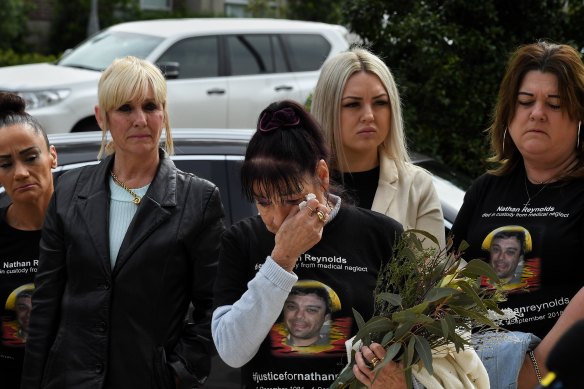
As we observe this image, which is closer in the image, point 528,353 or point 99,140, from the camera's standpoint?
point 528,353

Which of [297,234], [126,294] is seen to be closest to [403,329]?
[297,234]

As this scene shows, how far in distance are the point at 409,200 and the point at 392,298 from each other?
1274mm

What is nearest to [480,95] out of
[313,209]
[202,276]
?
[202,276]

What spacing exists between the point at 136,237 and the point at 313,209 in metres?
0.91

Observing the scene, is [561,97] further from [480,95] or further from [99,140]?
[480,95]

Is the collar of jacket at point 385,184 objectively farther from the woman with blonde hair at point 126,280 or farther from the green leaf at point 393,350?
the green leaf at point 393,350

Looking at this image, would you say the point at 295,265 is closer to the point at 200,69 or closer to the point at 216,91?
the point at 216,91

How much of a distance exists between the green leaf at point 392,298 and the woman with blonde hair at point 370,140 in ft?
3.82

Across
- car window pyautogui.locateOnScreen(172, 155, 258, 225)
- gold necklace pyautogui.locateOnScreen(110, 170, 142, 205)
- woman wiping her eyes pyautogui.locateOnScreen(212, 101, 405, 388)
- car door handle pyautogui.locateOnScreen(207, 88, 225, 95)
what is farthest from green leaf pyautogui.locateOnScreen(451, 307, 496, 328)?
car door handle pyautogui.locateOnScreen(207, 88, 225, 95)

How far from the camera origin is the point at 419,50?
Result: 7027 mm

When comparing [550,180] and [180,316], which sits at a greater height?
[550,180]

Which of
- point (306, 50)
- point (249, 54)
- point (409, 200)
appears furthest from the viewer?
point (306, 50)

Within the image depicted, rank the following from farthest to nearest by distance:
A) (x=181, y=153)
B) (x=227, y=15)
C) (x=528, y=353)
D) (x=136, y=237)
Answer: (x=227, y=15)
(x=181, y=153)
(x=136, y=237)
(x=528, y=353)

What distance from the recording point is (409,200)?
3896 mm
